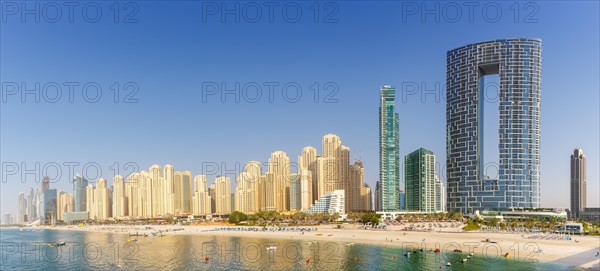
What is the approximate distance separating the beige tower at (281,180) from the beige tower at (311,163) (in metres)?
5.93

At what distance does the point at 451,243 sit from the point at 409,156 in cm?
8491

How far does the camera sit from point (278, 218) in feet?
385

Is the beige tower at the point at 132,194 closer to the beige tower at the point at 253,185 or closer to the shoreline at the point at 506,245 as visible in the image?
the beige tower at the point at 253,185

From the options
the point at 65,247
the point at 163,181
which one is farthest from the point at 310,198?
the point at 65,247

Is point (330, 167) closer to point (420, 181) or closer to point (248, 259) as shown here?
point (420, 181)

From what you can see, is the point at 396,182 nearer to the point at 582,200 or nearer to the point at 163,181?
the point at 582,200

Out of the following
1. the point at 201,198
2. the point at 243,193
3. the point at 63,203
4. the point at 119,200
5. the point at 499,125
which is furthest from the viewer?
the point at 63,203

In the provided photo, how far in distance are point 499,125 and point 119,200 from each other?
139 meters

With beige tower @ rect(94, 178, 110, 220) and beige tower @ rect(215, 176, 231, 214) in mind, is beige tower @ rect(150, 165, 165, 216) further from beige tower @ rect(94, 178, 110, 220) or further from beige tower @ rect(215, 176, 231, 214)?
beige tower @ rect(94, 178, 110, 220)

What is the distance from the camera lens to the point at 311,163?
15962cm

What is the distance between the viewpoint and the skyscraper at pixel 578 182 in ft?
484

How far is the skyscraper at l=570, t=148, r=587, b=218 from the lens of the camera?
147375 mm

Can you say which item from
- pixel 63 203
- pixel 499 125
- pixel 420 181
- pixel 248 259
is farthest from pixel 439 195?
pixel 63 203

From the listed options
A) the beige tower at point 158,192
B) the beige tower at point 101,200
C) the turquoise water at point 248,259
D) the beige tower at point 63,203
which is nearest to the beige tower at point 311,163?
the beige tower at point 158,192
